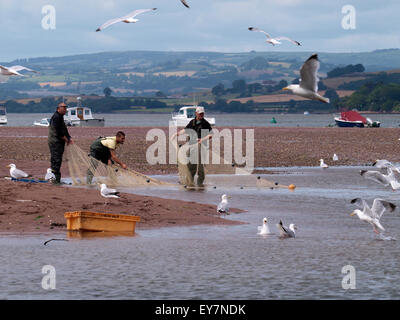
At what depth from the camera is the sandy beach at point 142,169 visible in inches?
676

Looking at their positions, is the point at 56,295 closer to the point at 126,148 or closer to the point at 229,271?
the point at 229,271

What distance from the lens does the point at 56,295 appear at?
37.3ft

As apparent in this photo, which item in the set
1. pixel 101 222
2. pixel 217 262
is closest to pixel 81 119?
pixel 101 222

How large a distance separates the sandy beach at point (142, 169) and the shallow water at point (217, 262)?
3.26ft

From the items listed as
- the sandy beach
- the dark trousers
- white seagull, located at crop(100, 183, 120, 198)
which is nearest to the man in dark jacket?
the dark trousers

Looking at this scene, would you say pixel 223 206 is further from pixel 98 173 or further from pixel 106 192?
pixel 98 173

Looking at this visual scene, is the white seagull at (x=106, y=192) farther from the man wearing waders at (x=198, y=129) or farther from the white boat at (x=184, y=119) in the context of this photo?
the white boat at (x=184, y=119)

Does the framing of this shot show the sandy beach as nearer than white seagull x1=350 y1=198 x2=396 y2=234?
No

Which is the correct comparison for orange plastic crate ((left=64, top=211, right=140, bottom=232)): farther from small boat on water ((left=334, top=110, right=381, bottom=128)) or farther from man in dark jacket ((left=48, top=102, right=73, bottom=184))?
small boat on water ((left=334, top=110, right=381, bottom=128))

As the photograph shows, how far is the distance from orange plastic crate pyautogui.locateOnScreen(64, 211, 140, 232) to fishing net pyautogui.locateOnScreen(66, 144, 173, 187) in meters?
5.73

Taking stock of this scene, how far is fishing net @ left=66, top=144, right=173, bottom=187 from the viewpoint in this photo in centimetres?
2192

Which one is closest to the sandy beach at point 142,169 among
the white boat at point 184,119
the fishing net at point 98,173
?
the fishing net at point 98,173

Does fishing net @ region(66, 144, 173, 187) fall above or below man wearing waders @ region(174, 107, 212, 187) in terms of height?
below

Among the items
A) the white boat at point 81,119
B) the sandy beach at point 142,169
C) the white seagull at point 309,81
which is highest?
the white seagull at point 309,81
